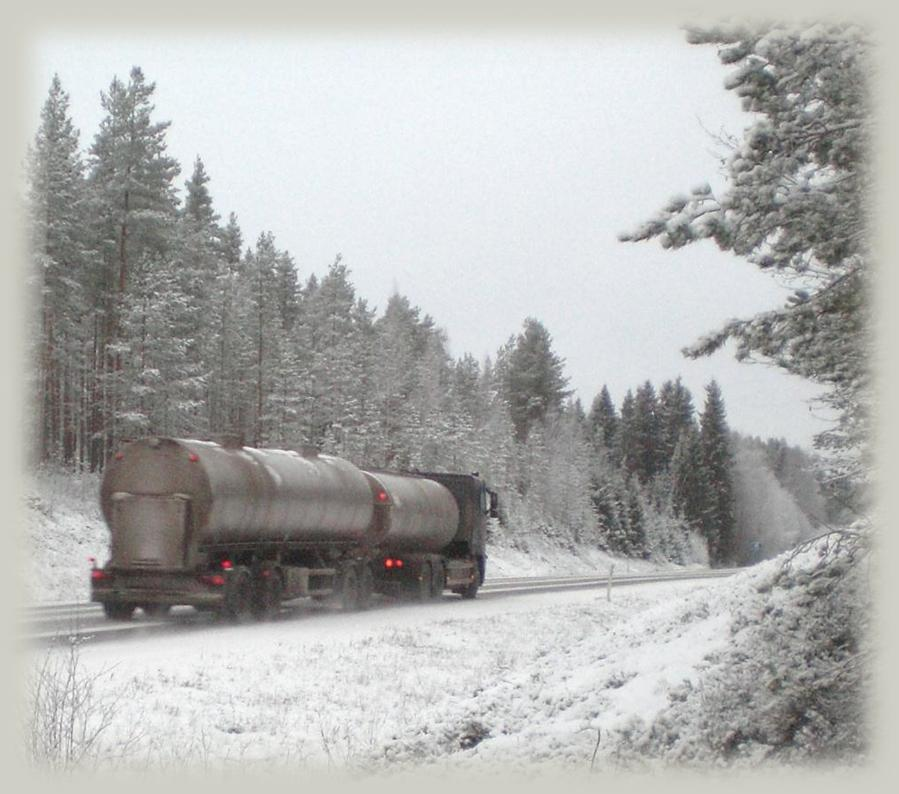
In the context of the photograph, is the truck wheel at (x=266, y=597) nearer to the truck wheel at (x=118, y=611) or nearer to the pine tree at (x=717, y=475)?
the truck wheel at (x=118, y=611)

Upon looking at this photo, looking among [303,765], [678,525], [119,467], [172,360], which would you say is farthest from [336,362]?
[303,765]

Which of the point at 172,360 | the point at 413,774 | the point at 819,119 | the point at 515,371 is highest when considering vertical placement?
the point at 515,371

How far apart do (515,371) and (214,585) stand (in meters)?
85.7

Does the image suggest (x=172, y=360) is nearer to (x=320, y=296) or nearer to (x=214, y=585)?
(x=214, y=585)

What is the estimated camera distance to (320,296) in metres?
79.8

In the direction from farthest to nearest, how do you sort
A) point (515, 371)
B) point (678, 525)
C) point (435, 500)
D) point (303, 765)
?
1. point (515, 371)
2. point (678, 525)
3. point (435, 500)
4. point (303, 765)

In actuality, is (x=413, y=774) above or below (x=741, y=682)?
below

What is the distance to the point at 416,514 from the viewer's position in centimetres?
2881

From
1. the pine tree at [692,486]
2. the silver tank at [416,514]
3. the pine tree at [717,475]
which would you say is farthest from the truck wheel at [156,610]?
the pine tree at [717,475]

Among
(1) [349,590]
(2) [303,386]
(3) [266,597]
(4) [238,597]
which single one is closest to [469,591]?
(1) [349,590]

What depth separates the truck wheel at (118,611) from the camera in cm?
2205

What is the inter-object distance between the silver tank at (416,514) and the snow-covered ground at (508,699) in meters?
9.53

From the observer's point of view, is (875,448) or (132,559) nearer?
(875,448)

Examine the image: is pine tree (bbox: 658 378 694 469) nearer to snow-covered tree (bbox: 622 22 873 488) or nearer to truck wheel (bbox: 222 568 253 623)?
truck wheel (bbox: 222 568 253 623)
